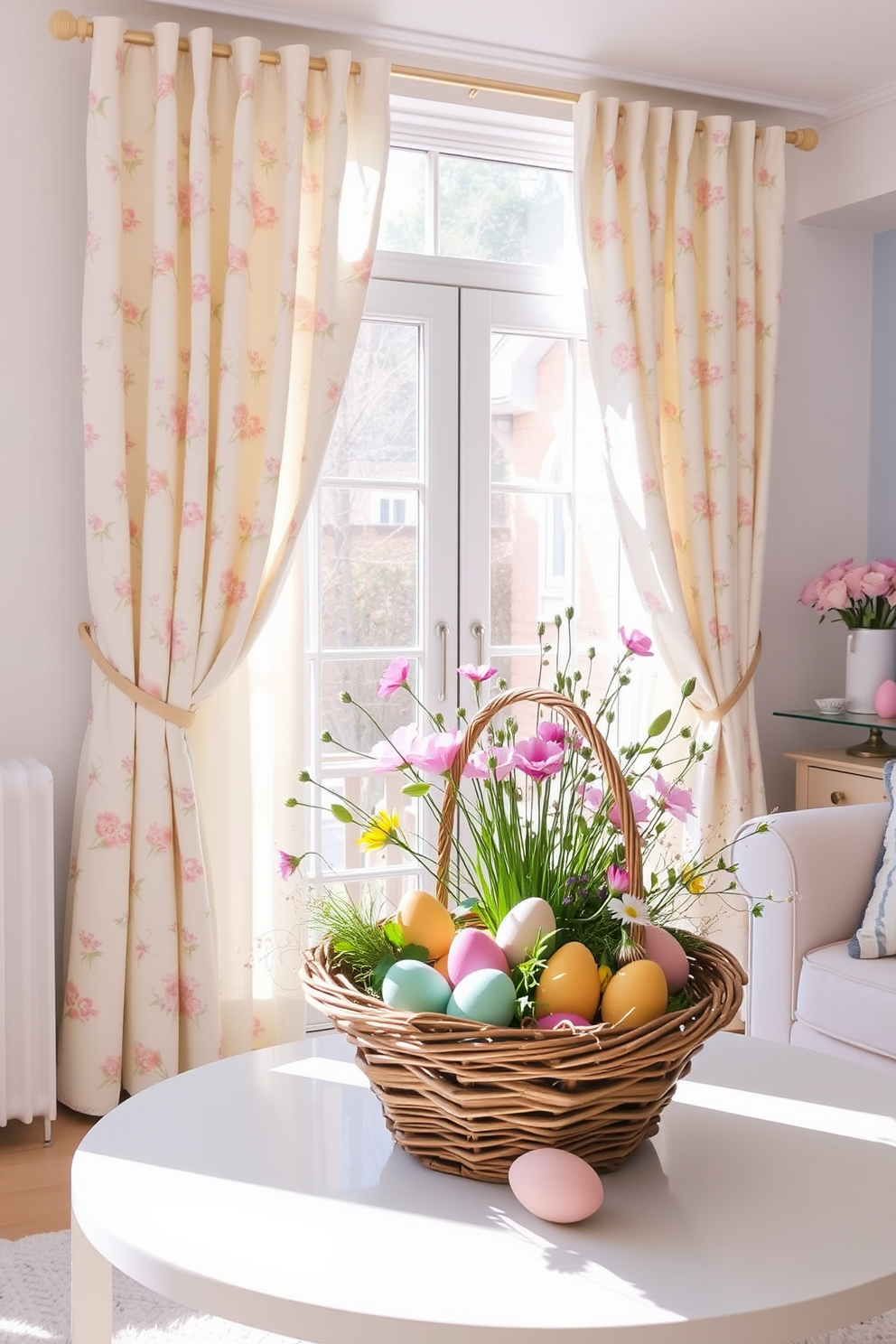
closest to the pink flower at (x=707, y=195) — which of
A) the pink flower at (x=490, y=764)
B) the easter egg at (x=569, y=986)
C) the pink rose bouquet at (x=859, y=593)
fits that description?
the pink rose bouquet at (x=859, y=593)

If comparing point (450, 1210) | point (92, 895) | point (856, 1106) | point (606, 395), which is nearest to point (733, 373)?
point (606, 395)

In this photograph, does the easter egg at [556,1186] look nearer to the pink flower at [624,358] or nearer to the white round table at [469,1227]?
the white round table at [469,1227]

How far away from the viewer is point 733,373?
3.52m

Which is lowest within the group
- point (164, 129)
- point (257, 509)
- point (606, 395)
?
point (257, 509)

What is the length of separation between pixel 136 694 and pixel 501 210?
170cm

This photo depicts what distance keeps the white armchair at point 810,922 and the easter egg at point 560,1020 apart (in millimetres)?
1407

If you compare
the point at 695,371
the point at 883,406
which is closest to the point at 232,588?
the point at 695,371

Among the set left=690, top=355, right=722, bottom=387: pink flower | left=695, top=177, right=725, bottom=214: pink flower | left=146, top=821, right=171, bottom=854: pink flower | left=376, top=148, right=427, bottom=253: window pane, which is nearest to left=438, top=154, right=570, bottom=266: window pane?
left=376, top=148, right=427, bottom=253: window pane

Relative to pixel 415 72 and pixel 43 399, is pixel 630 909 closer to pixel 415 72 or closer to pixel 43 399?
pixel 43 399

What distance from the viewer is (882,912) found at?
8.60 ft

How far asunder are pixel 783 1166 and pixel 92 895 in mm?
1906

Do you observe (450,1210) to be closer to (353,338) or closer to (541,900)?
(541,900)

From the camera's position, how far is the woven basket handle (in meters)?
1.33

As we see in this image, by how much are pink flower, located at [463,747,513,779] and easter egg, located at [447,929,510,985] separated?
0.18 meters
